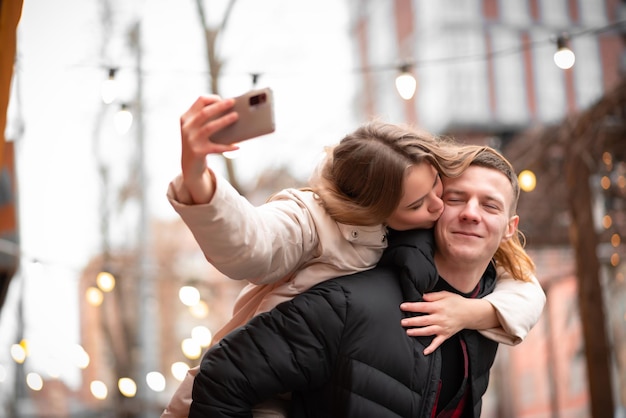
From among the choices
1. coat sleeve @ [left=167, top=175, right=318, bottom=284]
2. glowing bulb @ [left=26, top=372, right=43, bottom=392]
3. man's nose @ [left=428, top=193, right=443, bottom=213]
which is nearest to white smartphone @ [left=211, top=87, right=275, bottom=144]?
coat sleeve @ [left=167, top=175, right=318, bottom=284]

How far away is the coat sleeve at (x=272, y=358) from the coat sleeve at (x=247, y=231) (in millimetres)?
135

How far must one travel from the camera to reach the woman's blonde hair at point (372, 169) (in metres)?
2.45

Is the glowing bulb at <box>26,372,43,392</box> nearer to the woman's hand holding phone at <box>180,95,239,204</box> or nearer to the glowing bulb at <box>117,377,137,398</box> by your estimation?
the glowing bulb at <box>117,377,137,398</box>

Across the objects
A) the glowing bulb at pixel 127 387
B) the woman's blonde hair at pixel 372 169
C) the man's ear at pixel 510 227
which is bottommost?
the glowing bulb at pixel 127 387

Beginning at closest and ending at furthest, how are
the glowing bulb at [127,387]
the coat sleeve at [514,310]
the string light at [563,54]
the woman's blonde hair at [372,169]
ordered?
the woman's blonde hair at [372,169] → the coat sleeve at [514,310] → the string light at [563,54] → the glowing bulb at [127,387]

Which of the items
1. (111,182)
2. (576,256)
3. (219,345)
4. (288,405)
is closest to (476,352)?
(288,405)

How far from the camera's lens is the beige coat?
200 centimetres

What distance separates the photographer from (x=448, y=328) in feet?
8.45

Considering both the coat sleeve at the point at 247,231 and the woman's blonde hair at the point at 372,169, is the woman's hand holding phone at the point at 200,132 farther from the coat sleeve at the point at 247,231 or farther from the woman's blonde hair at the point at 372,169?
the woman's blonde hair at the point at 372,169

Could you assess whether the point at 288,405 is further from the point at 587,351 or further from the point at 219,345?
the point at 587,351

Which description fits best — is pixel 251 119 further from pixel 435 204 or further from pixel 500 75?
pixel 500 75

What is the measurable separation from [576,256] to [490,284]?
18.0ft

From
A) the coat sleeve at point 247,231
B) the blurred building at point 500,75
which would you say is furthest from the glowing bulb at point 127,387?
the coat sleeve at point 247,231

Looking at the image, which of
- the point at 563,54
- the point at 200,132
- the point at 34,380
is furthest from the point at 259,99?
the point at 34,380
